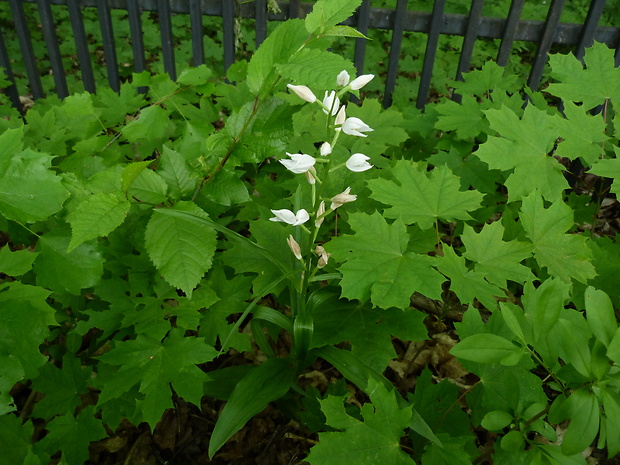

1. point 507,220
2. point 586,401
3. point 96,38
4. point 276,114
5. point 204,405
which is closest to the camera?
point 586,401

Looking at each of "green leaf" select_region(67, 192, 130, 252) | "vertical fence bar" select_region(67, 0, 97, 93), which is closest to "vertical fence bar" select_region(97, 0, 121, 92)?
"vertical fence bar" select_region(67, 0, 97, 93)

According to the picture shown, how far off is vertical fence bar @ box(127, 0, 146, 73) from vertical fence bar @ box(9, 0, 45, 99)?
41.9 inches

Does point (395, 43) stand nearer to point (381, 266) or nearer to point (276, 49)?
point (276, 49)

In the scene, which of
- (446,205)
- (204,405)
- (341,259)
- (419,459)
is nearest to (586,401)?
(419,459)

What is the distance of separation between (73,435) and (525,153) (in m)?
2.09

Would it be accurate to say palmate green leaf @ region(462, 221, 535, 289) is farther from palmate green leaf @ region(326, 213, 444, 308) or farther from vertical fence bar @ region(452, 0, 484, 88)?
vertical fence bar @ region(452, 0, 484, 88)

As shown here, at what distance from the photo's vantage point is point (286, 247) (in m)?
1.63

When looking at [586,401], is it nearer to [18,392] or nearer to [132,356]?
[132,356]

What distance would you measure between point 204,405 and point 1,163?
120cm

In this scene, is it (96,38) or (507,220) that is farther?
(96,38)

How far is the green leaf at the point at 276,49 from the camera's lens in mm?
1251

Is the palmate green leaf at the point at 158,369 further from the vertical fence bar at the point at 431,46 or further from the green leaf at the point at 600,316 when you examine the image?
the vertical fence bar at the point at 431,46

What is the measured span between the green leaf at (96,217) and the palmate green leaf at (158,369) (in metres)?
0.40

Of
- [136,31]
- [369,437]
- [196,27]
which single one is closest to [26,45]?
[136,31]
